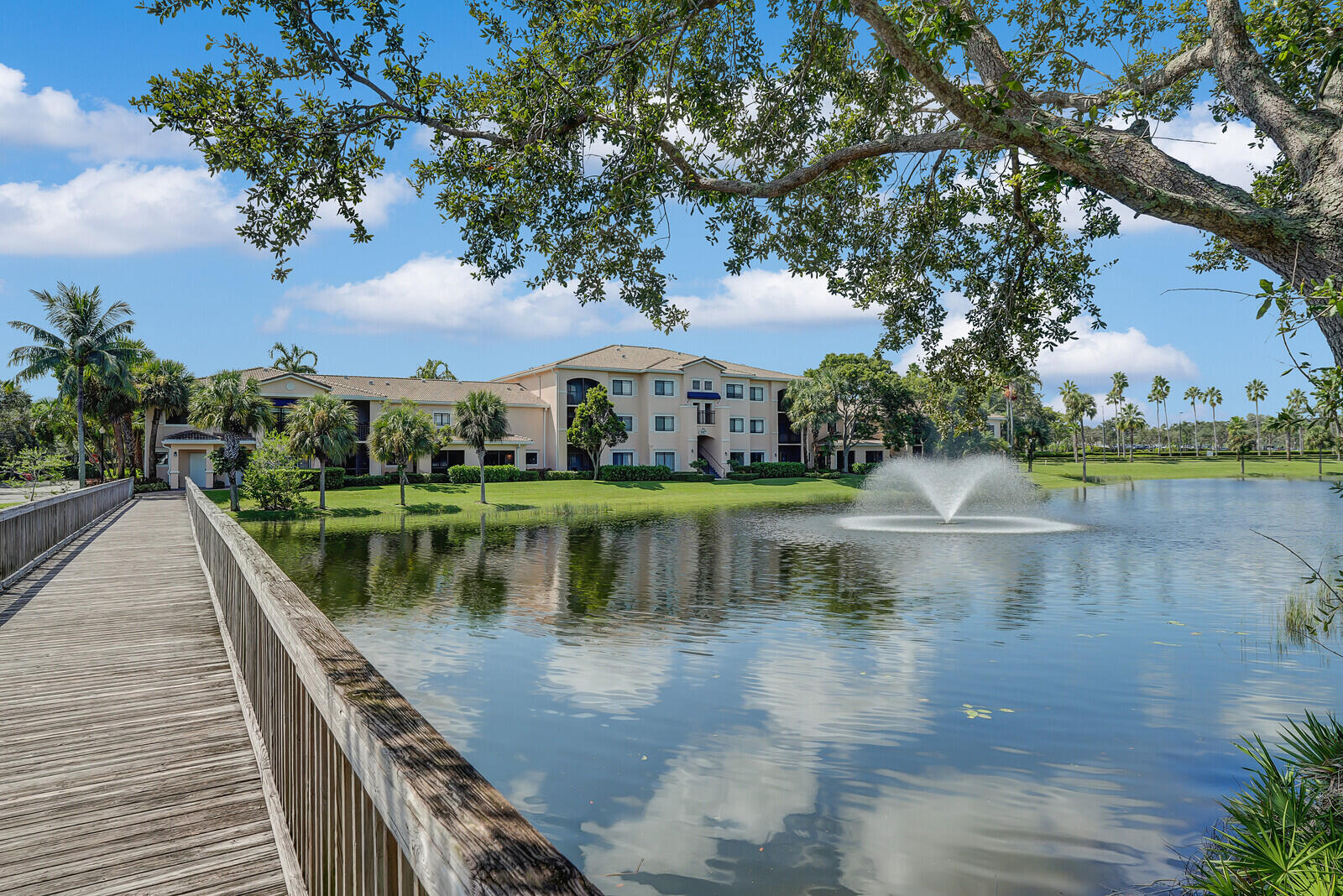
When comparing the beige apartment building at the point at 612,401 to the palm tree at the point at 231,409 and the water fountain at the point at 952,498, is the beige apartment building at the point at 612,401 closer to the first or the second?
the palm tree at the point at 231,409

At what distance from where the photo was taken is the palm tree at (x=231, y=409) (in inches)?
1522

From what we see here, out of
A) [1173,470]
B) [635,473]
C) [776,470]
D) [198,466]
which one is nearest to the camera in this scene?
[198,466]

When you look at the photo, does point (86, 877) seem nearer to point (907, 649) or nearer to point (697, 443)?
point (907, 649)

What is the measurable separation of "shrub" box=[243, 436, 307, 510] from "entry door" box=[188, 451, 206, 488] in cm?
1315

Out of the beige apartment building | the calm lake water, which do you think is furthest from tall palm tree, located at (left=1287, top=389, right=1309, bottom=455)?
the beige apartment building

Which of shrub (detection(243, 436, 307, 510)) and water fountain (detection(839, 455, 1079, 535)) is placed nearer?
water fountain (detection(839, 455, 1079, 535))

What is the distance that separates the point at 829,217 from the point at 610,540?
1837 centimetres

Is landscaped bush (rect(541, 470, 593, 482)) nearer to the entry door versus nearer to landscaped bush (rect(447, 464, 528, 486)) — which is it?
landscaped bush (rect(447, 464, 528, 486))

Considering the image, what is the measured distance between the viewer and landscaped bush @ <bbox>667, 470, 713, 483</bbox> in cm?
6006

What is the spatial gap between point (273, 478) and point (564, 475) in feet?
71.1

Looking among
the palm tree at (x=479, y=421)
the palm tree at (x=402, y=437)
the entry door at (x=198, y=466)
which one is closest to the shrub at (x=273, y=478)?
the palm tree at (x=402, y=437)

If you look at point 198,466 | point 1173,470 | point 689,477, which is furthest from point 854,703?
point 1173,470

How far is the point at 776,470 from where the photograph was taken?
211 ft

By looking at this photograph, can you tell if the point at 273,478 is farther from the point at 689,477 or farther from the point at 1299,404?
the point at 1299,404
